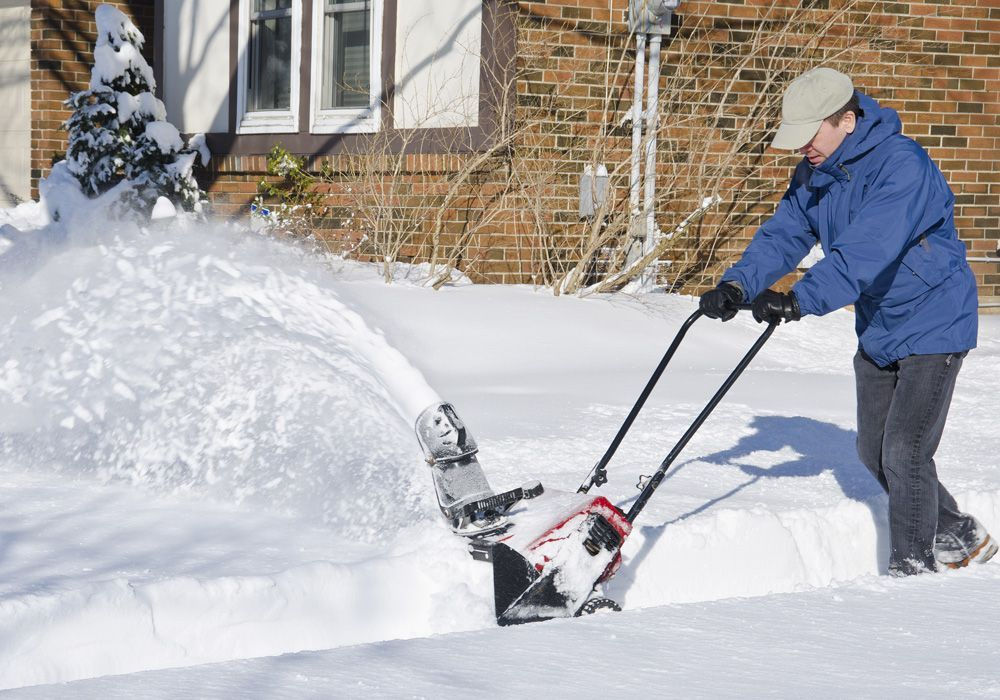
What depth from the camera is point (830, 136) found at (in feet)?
A: 13.1

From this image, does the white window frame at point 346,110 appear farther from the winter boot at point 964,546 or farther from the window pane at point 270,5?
the winter boot at point 964,546

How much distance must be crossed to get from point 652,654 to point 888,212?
1.56 m

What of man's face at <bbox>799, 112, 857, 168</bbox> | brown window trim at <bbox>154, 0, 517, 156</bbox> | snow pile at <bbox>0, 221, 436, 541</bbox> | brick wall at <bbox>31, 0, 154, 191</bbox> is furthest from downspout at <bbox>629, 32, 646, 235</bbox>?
man's face at <bbox>799, 112, 857, 168</bbox>

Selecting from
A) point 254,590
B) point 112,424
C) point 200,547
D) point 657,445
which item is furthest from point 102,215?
point 254,590

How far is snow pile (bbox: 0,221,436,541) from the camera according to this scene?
514 centimetres

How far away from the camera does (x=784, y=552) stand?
473cm

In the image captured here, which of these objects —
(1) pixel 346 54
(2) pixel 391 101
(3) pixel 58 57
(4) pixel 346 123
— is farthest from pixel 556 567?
(3) pixel 58 57

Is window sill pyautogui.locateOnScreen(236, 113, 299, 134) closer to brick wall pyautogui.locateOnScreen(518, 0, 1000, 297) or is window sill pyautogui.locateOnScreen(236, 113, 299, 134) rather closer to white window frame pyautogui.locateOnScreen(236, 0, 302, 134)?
white window frame pyautogui.locateOnScreen(236, 0, 302, 134)

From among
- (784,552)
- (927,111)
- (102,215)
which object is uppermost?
(927,111)

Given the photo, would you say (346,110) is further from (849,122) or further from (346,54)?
(849,122)

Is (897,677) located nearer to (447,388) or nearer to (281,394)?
(281,394)

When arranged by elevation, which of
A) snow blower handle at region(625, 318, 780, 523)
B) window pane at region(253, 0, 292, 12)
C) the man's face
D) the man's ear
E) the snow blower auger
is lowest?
the snow blower auger

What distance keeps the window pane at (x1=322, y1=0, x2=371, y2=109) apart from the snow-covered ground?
3.47 meters

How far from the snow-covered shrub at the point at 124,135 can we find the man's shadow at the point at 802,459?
261 inches
